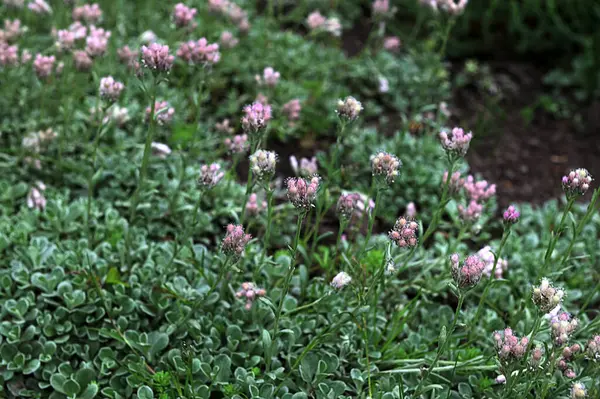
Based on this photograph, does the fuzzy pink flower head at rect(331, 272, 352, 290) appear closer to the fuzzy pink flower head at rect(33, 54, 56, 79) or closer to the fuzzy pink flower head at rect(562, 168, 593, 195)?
the fuzzy pink flower head at rect(562, 168, 593, 195)

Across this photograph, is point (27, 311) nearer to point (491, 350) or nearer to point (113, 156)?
point (113, 156)

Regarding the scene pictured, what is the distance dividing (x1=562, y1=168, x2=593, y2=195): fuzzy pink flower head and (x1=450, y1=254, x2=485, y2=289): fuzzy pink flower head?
0.54m

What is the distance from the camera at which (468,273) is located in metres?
2.53

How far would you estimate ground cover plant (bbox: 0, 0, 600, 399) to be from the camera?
2939 mm

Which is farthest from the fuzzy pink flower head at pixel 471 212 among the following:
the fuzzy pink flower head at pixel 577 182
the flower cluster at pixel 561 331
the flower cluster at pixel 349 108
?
the flower cluster at pixel 561 331

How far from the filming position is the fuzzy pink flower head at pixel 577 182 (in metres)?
2.78

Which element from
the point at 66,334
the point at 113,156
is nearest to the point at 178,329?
the point at 66,334

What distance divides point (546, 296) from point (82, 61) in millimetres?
2623

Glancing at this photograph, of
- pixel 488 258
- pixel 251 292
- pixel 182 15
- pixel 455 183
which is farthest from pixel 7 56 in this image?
pixel 488 258

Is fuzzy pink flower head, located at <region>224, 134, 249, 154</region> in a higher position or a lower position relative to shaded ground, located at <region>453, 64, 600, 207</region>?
higher

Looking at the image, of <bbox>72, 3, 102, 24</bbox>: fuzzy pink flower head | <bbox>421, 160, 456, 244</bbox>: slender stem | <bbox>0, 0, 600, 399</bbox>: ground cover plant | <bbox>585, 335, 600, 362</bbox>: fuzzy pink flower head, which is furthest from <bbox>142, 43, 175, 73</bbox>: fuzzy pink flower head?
<bbox>585, 335, 600, 362</bbox>: fuzzy pink flower head

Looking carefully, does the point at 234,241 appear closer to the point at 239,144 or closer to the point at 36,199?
the point at 239,144

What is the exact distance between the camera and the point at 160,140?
15.1 feet

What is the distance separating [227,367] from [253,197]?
2.76 ft
